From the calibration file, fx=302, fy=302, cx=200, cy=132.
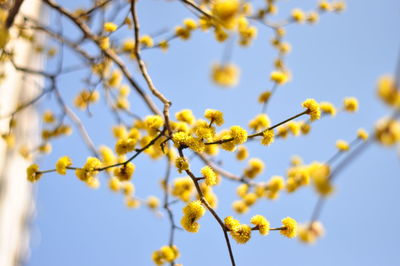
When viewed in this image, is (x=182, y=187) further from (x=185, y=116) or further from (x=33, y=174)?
(x=33, y=174)

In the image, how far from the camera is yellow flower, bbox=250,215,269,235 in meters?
1.33

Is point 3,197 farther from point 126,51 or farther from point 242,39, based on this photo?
point 242,39

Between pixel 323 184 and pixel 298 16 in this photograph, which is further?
pixel 298 16

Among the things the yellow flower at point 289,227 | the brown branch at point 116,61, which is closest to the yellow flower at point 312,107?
the yellow flower at point 289,227

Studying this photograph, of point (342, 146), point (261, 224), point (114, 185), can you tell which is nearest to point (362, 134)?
point (342, 146)

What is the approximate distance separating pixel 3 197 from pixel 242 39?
6.11 metres

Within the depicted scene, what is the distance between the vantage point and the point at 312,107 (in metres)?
1.45

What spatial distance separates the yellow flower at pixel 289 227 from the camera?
1.34 meters

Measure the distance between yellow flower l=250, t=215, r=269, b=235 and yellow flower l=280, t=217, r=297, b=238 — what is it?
8cm

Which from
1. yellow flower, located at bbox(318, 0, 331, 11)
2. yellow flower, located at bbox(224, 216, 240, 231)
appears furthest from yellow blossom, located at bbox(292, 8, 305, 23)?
yellow flower, located at bbox(224, 216, 240, 231)

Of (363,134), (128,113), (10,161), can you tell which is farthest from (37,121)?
(363,134)

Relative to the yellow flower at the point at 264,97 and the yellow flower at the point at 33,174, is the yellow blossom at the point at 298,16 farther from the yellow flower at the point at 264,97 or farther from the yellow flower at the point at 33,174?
the yellow flower at the point at 33,174

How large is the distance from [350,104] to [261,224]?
1.29m

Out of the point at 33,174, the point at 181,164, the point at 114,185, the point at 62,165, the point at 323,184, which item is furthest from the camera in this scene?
the point at 114,185
